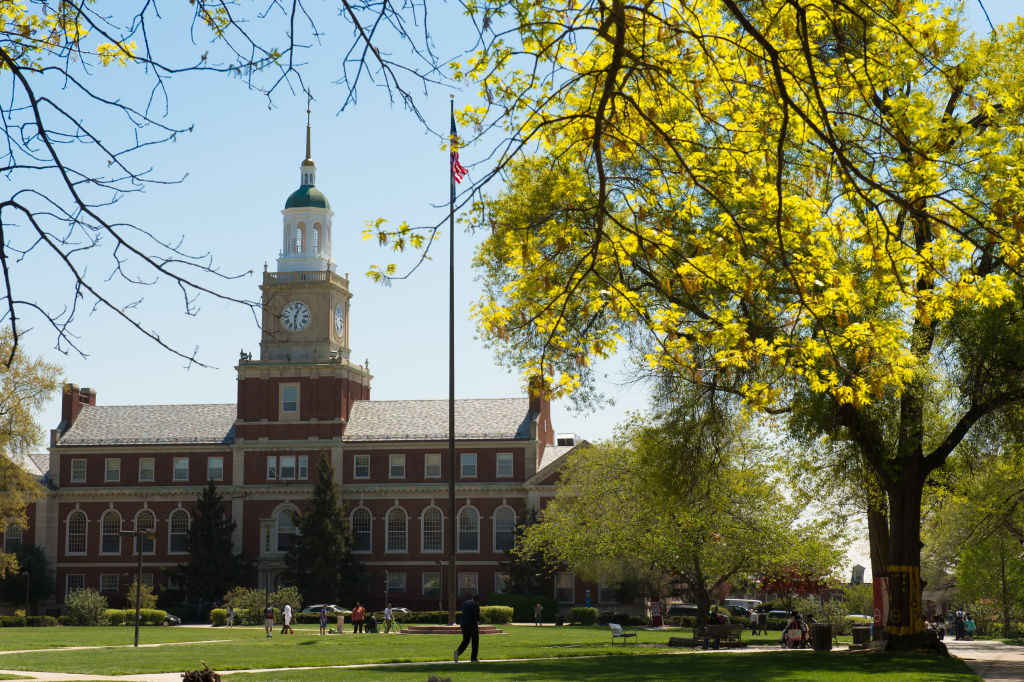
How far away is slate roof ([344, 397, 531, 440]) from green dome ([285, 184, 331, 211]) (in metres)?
14.8

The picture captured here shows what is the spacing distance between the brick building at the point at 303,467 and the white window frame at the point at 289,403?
10 centimetres

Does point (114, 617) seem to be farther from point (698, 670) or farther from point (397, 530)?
point (698, 670)

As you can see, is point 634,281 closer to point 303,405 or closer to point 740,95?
point 740,95

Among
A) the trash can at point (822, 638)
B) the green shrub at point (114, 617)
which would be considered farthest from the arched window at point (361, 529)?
the trash can at point (822, 638)

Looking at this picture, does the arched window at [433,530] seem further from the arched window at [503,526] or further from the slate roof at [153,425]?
the slate roof at [153,425]

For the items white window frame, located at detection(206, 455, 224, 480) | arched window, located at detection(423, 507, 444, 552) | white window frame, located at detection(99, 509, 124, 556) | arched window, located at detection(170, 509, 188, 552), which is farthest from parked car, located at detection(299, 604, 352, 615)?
white window frame, located at detection(99, 509, 124, 556)

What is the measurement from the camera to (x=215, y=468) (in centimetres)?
8156

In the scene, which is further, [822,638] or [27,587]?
[27,587]

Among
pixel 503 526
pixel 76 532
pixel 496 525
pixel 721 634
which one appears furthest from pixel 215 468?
pixel 721 634

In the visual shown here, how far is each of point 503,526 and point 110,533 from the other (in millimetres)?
27324

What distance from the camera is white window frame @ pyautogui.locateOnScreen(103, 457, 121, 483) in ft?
270

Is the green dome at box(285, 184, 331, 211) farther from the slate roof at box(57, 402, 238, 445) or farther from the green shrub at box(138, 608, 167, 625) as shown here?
the green shrub at box(138, 608, 167, 625)

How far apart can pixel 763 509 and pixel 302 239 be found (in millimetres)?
48703

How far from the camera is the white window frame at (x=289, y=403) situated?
81.4 m
